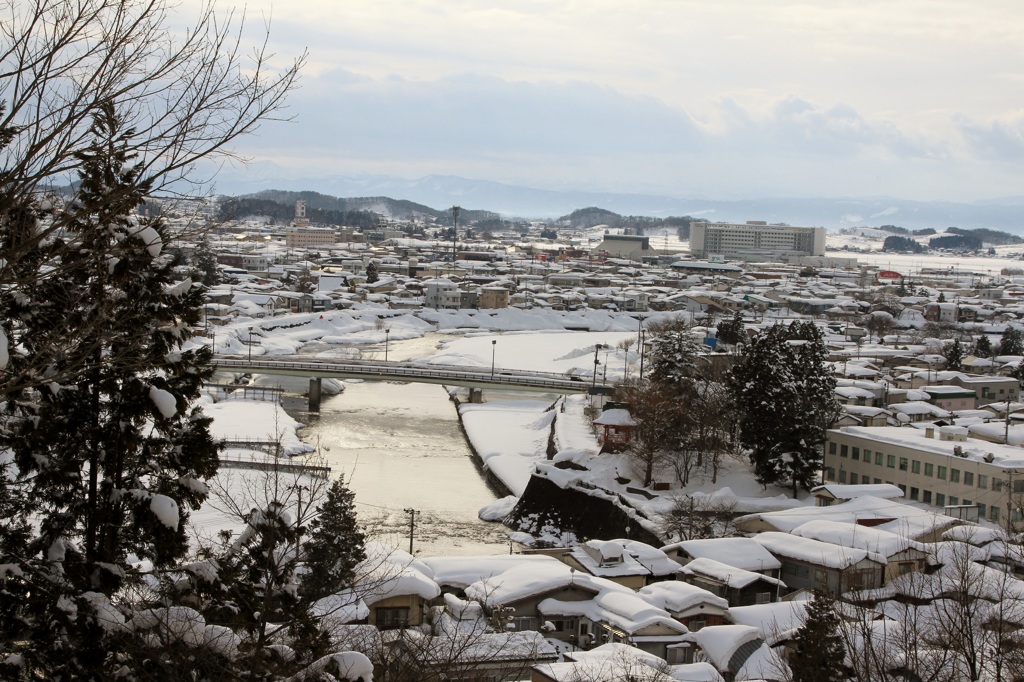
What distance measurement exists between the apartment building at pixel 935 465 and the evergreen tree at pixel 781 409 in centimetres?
30

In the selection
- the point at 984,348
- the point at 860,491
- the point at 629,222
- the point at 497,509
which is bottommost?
the point at 497,509

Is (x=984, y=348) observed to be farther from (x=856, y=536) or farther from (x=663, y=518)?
(x=856, y=536)

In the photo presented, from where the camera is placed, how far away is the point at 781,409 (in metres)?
8.62

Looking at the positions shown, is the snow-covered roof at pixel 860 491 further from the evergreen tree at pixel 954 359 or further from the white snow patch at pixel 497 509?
the evergreen tree at pixel 954 359

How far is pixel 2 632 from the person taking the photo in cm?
227

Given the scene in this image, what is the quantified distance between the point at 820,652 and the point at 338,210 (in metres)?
72.7

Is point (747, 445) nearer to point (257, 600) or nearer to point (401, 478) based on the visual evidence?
point (401, 478)

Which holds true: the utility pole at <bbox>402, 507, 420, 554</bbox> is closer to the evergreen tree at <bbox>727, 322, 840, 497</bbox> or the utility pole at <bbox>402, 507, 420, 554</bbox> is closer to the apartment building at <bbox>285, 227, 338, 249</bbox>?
the evergreen tree at <bbox>727, 322, 840, 497</bbox>

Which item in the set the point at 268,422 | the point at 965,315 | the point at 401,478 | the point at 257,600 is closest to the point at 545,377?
the point at 268,422

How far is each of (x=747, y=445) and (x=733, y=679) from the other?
180 inches

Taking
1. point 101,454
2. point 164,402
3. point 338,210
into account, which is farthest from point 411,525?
point 338,210

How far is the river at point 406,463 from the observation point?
739cm

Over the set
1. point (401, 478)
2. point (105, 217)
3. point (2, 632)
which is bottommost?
point (401, 478)

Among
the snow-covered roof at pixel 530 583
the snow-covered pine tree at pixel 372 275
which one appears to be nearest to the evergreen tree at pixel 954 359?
the snow-covered roof at pixel 530 583
